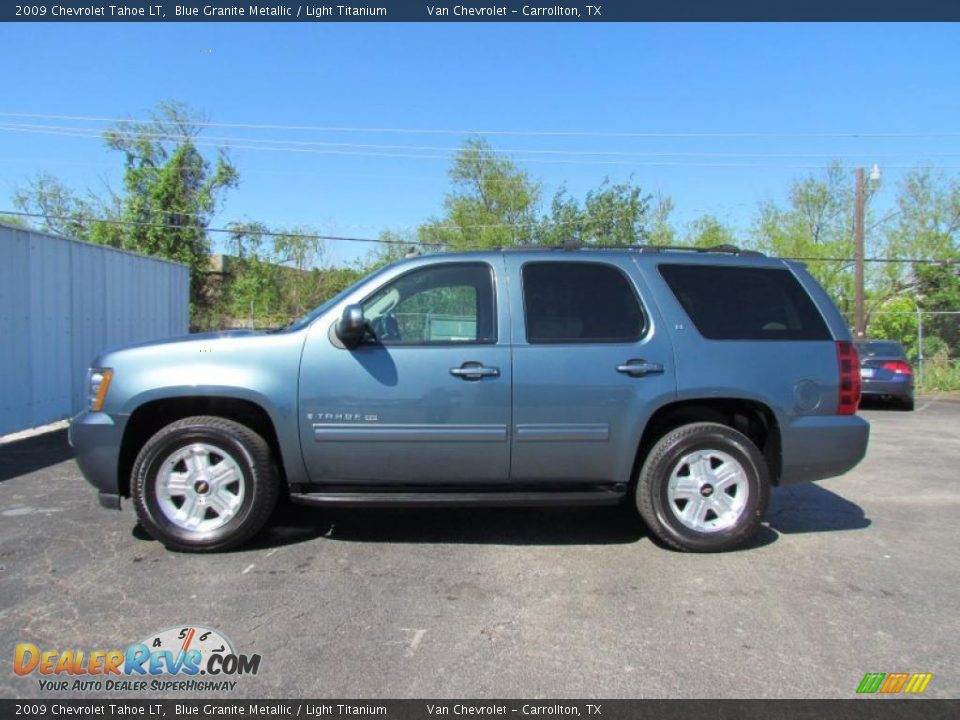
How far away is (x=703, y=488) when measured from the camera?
13.9 feet

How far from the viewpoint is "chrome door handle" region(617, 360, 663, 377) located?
4.17 meters

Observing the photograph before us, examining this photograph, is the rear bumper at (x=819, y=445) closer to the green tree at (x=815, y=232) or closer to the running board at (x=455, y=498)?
the running board at (x=455, y=498)

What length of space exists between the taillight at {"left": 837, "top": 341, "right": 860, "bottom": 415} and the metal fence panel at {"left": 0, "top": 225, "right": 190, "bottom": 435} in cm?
859

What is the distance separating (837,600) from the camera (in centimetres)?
362

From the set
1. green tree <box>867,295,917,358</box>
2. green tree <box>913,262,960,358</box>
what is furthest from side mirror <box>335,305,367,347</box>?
green tree <box>867,295,917,358</box>

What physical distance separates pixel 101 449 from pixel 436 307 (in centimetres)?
222

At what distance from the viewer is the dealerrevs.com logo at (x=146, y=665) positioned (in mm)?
2760

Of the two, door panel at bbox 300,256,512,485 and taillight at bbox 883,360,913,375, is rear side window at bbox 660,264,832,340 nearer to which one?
door panel at bbox 300,256,512,485

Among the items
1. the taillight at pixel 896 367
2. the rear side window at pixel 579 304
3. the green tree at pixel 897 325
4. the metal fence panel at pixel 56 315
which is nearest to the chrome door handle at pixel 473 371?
the rear side window at pixel 579 304

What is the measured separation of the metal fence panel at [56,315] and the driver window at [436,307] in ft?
19.9

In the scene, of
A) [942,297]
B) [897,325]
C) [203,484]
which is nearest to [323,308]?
[203,484]

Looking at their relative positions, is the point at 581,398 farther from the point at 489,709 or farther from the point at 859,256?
the point at 859,256

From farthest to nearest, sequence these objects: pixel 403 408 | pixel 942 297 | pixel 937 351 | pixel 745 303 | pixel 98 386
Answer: pixel 942 297
pixel 937 351
pixel 745 303
pixel 98 386
pixel 403 408

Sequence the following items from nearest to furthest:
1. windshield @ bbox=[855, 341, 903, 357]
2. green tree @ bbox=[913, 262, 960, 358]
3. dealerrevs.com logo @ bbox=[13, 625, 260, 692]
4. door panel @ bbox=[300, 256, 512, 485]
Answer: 1. dealerrevs.com logo @ bbox=[13, 625, 260, 692]
2. door panel @ bbox=[300, 256, 512, 485]
3. windshield @ bbox=[855, 341, 903, 357]
4. green tree @ bbox=[913, 262, 960, 358]
